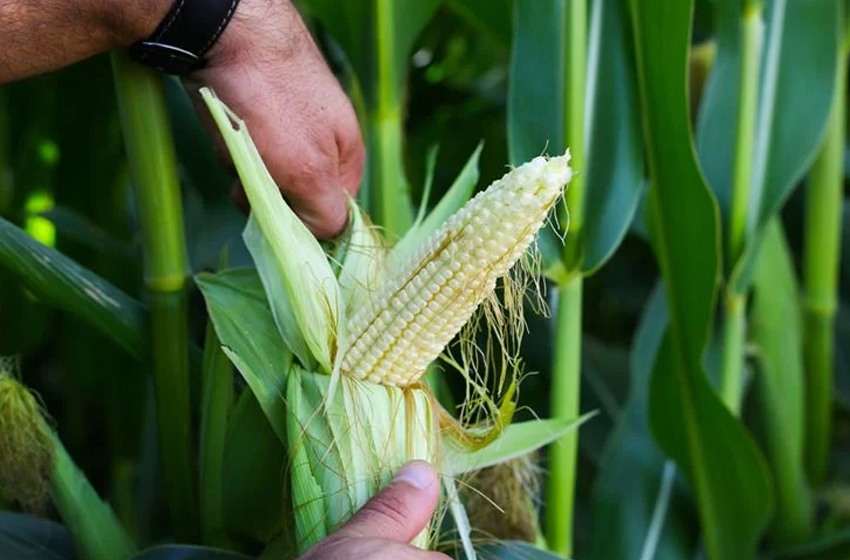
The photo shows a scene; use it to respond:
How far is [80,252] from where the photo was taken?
1340mm

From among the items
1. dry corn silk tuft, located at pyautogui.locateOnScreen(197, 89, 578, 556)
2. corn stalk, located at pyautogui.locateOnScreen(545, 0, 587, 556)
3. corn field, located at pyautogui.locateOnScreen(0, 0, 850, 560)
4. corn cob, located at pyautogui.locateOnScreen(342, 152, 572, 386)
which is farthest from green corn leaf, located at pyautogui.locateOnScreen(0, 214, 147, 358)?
corn stalk, located at pyautogui.locateOnScreen(545, 0, 587, 556)

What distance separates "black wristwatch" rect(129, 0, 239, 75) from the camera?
1.86 feet

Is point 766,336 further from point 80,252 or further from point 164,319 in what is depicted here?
point 80,252

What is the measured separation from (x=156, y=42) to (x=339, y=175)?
148mm

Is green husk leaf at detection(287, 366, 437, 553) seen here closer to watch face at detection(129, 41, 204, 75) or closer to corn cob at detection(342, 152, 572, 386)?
corn cob at detection(342, 152, 572, 386)

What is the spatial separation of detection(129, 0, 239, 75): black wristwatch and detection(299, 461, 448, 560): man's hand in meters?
0.27

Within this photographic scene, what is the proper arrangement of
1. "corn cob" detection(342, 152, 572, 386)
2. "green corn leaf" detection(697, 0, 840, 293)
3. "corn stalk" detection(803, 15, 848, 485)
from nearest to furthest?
"corn cob" detection(342, 152, 572, 386), "green corn leaf" detection(697, 0, 840, 293), "corn stalk" detection(803, 15, 848, 485)

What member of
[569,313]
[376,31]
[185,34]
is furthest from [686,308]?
[185,34]

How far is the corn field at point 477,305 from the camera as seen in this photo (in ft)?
1.85

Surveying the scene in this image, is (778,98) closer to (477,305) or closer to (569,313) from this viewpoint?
(569,313)

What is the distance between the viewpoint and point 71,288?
67 cm

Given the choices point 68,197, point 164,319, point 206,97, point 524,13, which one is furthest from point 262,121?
point 68,197

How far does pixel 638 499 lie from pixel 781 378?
10.4 inches

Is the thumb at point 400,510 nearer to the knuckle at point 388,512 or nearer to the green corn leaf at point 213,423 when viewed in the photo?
the knuckle at point 388,512
